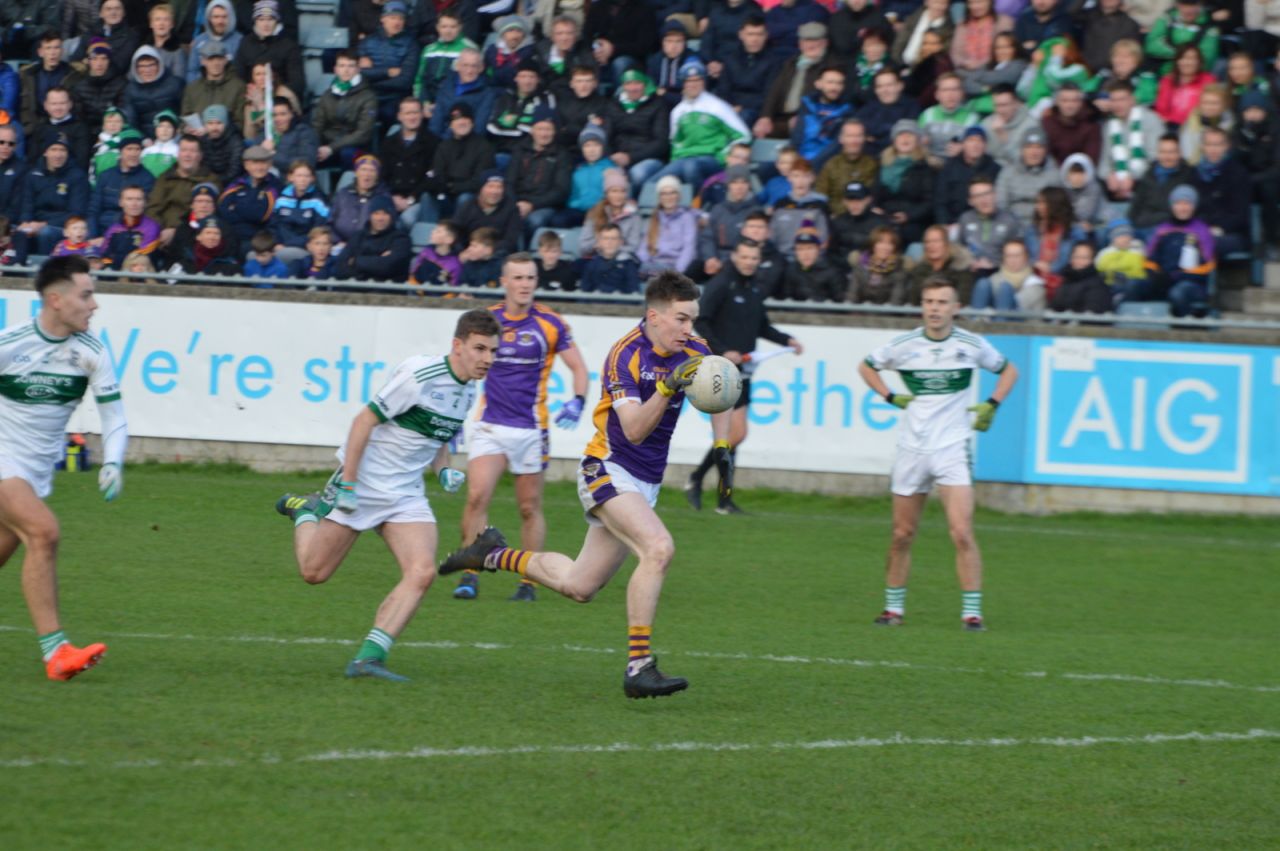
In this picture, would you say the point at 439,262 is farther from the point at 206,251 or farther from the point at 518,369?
the point at 518,369

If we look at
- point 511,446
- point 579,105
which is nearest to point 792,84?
point 579,105

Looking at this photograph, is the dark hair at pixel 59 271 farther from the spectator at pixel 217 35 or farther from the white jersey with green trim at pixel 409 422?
the spectator at pixel 217 35

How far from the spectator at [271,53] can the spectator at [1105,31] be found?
9.29 meters

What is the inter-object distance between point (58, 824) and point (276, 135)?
50.8 ft

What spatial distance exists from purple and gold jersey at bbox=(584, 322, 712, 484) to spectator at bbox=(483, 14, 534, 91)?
12310 millimetres

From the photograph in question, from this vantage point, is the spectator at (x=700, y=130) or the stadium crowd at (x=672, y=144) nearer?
the stadium crowd at (x=672, y=144)

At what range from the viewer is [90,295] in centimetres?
812

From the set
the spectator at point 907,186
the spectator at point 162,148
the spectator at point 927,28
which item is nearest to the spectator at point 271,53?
the spectator at point 162,148

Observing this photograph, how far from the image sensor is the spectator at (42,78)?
20969mm

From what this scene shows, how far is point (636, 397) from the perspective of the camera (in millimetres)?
8039

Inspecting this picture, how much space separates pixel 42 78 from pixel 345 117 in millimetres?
4010

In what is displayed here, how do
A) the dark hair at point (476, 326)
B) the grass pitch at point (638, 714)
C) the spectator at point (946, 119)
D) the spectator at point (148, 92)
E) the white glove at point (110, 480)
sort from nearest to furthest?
1. the grass pitch at point (638, 714)
2. the white glove at point (110, 480)
3. the dark hair at point (476, 326)
4. the spectator at point (946, 119)
5. the spectator at point (148, 92)

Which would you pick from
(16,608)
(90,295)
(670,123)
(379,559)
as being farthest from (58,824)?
(670,123)

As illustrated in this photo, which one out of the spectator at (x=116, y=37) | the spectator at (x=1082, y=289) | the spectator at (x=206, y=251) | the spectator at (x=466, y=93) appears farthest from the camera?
the spectator at (x=116, y=37)
